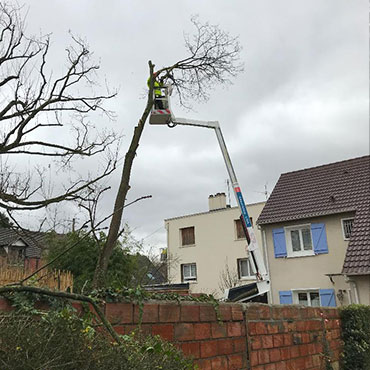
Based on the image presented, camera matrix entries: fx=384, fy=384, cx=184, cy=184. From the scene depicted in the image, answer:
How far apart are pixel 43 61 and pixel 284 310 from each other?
9.01 m

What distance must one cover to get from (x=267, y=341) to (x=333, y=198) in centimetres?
1293

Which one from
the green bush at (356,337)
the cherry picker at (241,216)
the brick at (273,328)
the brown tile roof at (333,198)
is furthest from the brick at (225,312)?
the brown tile roof at (333,198)

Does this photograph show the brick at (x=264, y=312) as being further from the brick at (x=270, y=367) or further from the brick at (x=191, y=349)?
the brick at (x=191, y=349)

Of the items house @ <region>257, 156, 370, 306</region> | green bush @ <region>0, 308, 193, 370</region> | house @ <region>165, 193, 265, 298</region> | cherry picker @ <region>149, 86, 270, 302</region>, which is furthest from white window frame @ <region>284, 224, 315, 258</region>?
green bush @ <region>0, 308, 193, 370</region>

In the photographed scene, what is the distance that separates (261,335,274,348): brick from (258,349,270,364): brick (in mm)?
49

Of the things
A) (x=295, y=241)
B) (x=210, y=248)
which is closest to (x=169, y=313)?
(x=295, y=241)

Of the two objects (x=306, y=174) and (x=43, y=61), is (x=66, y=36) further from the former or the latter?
(x=306, y=174)

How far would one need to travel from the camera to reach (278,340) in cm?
369

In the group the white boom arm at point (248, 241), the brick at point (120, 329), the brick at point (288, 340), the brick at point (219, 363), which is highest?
the white boom arm at point (248, 241)

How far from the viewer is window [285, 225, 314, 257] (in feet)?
49.7

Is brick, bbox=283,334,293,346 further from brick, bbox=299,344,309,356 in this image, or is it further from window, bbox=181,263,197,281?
window, bbox=181,263,197,281

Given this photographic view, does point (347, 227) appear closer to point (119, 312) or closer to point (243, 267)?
point (243, 267)

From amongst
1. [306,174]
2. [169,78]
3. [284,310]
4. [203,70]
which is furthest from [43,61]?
[306,174]

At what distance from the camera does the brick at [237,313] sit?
321cm
